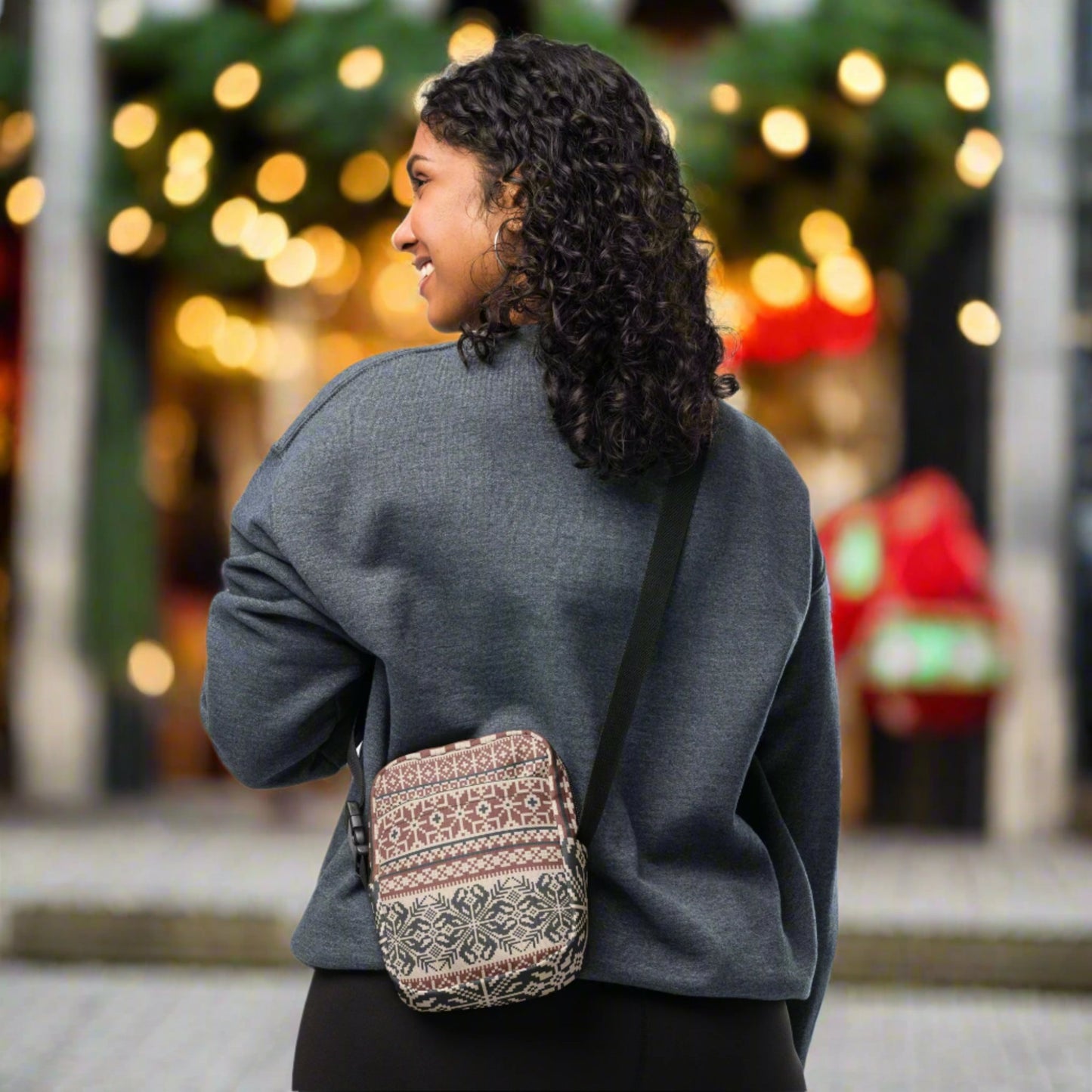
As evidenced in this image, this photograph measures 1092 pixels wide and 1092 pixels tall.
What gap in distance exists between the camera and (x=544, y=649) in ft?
5.44

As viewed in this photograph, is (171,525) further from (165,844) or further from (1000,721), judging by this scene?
(1000,721)

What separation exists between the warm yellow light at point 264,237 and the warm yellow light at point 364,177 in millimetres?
354

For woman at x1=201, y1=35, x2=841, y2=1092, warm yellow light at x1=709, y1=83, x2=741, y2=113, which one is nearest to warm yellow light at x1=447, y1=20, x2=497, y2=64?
warm yellow light at x1=709, y1=83, x2=741, y2=113

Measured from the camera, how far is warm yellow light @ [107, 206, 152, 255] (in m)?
8.75

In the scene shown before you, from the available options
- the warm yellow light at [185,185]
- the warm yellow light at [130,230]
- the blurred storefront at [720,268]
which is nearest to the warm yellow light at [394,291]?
the blurred storefront at [720,268]

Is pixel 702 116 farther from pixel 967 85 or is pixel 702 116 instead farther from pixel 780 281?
pixel 967 85

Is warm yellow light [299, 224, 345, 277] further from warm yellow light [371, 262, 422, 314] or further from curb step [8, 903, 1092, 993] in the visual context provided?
curb step [8, 903, 1092, 993]

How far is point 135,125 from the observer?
8.59 m

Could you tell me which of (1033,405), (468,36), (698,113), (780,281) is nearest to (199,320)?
(468,36)

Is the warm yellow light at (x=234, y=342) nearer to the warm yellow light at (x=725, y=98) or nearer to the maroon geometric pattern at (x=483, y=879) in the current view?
the warm yellow light at (x=725, y=98)

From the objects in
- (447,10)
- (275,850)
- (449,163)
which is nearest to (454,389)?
(449,163)

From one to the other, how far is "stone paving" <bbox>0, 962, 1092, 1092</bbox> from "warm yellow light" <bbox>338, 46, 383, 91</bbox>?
3837 mm

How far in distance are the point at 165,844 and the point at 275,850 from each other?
0.52 metres

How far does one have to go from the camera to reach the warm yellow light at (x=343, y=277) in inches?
360
